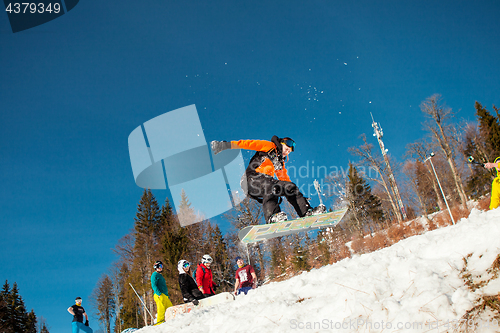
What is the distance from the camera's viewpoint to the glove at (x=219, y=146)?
4719 mm

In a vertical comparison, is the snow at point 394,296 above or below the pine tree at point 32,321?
above

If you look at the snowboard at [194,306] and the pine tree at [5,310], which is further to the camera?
the pine tree at [5,310]

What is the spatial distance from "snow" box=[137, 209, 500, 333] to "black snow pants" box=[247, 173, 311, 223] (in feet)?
5.83

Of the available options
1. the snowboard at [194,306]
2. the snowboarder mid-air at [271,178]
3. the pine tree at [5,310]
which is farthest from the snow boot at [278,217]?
the pine tree at [5,310]

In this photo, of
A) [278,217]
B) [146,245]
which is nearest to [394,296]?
[278,217]

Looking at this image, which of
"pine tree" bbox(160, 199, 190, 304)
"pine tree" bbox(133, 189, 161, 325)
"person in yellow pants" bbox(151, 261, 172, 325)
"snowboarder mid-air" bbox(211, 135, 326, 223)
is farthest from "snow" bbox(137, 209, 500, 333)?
"pine tree" bbox(133, 189, 161, 325)

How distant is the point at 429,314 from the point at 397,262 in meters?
0.84

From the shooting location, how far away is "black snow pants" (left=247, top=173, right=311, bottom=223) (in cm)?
503

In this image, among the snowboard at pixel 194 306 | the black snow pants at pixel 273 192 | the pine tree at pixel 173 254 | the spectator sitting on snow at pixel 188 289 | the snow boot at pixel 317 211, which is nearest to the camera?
the snow boot at pixel 317 211

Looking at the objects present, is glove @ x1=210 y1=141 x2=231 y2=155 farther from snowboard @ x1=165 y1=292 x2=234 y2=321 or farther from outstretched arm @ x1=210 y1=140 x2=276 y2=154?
snowboard @ x1=165 y1=292 x2=234 y2=321

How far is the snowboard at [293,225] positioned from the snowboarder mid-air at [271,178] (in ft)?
0.32

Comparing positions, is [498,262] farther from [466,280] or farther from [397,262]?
[397,262]

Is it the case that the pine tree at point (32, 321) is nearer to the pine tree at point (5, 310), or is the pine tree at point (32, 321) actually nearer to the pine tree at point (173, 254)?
the pine tree at point (5, 310)

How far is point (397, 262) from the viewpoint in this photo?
9.29 feet
